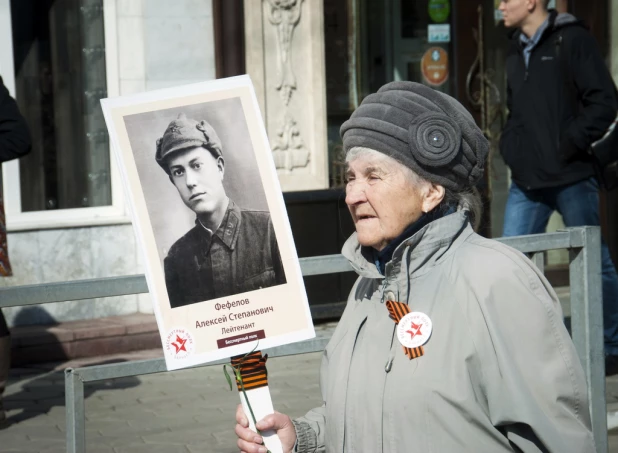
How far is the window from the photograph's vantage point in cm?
818

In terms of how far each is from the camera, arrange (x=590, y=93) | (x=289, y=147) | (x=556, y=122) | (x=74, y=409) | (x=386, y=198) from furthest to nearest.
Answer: (x=289, y=147), (x=556, y=122), (x=590, y=93), (x=74, y=409), (x=386, y=198)

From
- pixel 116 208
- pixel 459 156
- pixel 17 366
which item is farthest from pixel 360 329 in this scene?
pixel 116 208

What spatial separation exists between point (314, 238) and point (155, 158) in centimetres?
627

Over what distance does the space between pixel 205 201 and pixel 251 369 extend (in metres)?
0.37

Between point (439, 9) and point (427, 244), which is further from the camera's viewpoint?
point (439, 9)

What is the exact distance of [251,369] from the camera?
2445 millimetres

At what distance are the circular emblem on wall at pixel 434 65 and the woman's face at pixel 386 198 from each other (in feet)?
23.4

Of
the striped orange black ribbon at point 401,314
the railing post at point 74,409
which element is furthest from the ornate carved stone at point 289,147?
the striped orange black ribbon at point 401,314

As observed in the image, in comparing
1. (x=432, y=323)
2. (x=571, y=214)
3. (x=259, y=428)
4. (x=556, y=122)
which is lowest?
(x=571, y=214)

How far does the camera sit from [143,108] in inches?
94.6

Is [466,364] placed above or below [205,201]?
below

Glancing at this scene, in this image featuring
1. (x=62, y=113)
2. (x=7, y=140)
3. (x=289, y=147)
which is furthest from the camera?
(x=289, y=147)

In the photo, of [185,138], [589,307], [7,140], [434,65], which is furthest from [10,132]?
[434,65]

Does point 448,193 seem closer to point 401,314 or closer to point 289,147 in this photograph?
point 401,314
